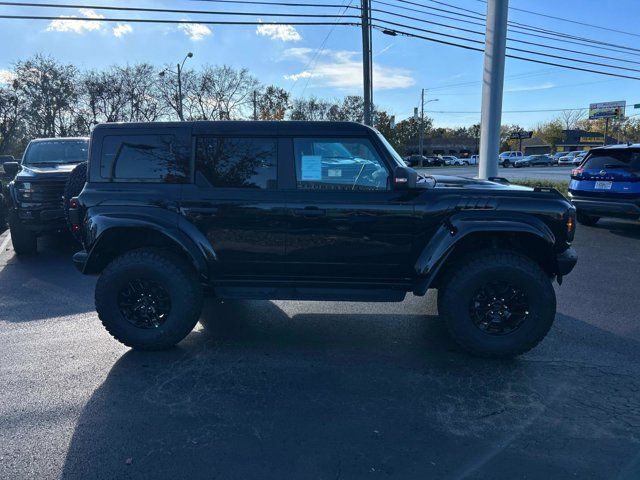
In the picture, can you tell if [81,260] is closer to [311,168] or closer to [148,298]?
[148,298]

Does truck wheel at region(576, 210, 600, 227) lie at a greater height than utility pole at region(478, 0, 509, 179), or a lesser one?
lesser

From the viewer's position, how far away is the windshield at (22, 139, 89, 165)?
30.7 ft

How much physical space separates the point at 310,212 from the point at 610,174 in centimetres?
755

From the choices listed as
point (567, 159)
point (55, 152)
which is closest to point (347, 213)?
point (55, 152)

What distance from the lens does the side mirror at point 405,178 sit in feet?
12.6

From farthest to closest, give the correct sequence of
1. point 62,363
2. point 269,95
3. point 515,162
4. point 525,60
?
point 515,162
point 269,95
point 525,60
point 62,363

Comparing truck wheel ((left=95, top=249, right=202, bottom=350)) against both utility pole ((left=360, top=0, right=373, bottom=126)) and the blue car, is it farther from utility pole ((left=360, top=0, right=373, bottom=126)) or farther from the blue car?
utility pole ((left=360, top=0, right=373, bottom=126))

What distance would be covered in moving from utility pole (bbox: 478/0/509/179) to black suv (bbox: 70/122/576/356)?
25.7 ft

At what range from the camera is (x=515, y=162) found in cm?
5600

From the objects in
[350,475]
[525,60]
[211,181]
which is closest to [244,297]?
[211,181]

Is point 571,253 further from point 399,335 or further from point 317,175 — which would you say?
point 317,175

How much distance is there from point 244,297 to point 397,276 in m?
1.38

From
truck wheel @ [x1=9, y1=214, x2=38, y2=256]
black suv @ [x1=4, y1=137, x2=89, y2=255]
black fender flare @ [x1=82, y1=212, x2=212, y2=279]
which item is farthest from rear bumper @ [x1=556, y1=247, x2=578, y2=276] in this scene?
truck wheel @ [x1=9, y1=214, x2=38, y2=256]

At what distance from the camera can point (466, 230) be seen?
3.93m
